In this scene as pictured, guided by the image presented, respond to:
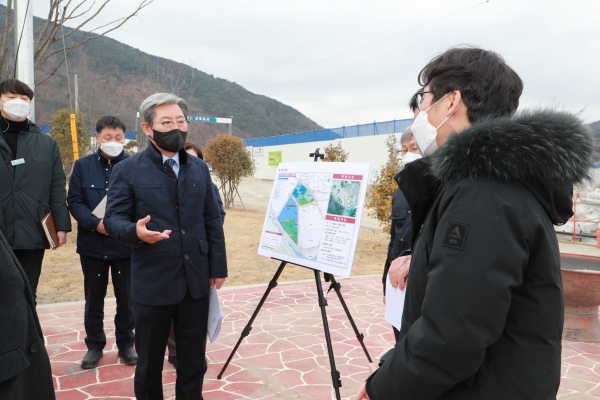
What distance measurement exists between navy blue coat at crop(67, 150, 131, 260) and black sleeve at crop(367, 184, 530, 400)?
302 centimetres

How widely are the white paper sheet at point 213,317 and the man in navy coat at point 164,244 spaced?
0.16 ft

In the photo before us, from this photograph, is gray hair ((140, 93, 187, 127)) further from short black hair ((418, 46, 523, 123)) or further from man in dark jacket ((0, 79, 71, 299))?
short black hair ((418, 46, 523, 123))

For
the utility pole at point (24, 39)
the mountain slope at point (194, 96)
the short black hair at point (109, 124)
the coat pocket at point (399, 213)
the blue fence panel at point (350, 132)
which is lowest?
the coat pocket at point (399, 213)

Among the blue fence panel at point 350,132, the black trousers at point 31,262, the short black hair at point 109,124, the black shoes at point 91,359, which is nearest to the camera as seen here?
the black trousers at point 31,262

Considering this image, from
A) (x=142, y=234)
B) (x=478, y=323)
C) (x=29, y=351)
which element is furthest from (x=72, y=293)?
(x=478, y=323)

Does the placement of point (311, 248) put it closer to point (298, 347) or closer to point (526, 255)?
point (298, 347)

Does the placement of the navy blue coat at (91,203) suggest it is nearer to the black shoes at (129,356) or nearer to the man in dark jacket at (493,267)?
the black shoes at (129,356)

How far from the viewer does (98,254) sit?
11.8 feet

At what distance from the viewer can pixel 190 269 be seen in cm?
264

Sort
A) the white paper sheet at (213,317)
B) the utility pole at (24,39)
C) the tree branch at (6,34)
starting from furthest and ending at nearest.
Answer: the tree branch at (6,34)
the utility pole at (24,39)
the white paper sheet at (213,317)

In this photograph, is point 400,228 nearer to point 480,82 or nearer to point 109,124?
point 480,82

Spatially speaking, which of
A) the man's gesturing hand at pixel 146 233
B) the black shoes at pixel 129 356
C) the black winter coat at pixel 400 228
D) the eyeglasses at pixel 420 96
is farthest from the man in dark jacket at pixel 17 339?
the black shoes at pixel 129 356

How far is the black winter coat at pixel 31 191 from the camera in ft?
10.8

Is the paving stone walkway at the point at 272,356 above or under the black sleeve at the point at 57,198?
under
